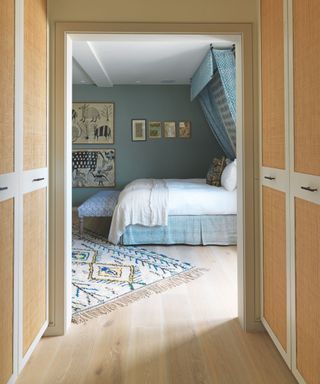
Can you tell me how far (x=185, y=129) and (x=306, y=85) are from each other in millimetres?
5960

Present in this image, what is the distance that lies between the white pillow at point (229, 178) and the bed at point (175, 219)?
0.25 m

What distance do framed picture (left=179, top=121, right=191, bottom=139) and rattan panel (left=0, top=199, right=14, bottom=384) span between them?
6.02m

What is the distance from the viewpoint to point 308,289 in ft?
5.03

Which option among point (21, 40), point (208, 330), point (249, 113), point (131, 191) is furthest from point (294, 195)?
point (131, 191)

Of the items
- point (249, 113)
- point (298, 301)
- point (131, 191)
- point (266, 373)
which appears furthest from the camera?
point (131, 191)

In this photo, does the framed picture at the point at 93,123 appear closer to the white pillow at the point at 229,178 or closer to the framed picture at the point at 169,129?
the framed picture at the point at 169,129

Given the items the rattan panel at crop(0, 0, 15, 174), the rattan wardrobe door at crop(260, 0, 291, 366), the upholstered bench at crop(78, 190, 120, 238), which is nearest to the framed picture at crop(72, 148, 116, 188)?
the upholstered bench at crop(78, 190, 120, 238)

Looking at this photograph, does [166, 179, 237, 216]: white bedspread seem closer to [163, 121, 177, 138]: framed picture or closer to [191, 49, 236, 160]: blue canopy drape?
[191, 49, 236, 160]: blue canopy drape

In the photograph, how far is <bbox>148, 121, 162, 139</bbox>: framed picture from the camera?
24.3 feet

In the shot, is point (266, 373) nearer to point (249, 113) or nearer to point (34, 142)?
point (249, 113)

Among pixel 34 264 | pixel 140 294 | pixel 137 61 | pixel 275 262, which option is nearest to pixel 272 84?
pixel 275 262

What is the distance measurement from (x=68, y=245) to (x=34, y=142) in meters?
0.75

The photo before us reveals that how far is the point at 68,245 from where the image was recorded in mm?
2422

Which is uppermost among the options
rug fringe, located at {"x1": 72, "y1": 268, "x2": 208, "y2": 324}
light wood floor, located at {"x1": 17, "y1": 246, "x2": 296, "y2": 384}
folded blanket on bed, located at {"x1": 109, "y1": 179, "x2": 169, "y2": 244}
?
folded blanket on bed, located at {"x1": 109, "y1": 179, "x2": 169, "y2": 244}
